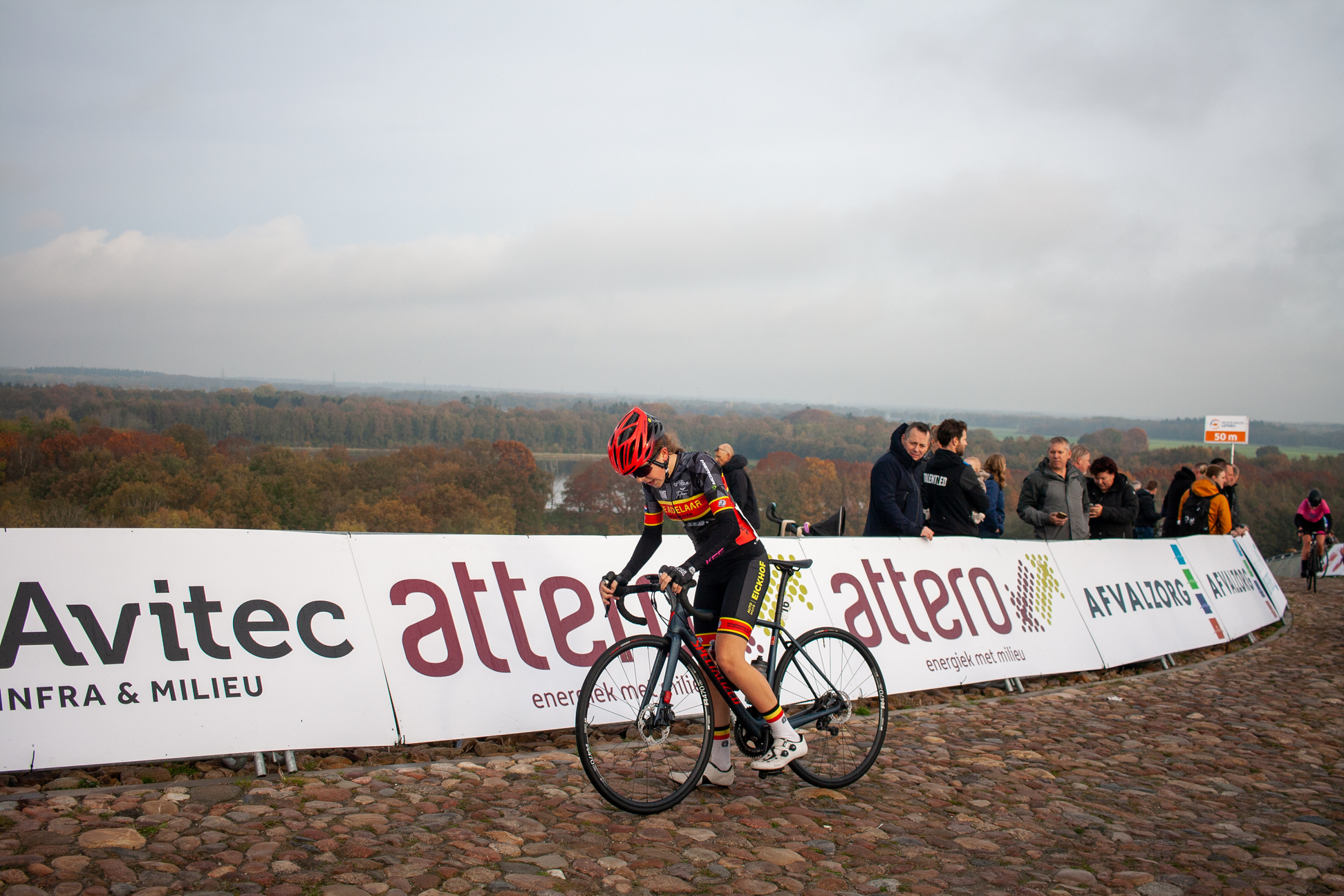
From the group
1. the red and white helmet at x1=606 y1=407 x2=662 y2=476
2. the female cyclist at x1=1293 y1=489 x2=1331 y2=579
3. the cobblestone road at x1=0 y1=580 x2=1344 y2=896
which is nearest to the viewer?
the cobblestone road at x1=0 y1=580 x2=1344 y2=896

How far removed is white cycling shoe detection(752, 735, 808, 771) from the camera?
470cm

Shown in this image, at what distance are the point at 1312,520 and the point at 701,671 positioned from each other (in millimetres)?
19710

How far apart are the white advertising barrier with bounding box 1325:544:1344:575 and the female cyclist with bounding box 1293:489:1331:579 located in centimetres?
806

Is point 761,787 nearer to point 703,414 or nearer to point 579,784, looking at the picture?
point 579,784

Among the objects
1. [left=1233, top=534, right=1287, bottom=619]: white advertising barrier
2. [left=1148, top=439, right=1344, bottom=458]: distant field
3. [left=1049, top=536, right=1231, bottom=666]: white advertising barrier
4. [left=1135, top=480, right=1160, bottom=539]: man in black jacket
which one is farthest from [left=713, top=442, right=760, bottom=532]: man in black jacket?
[left=1148, top=439, right=1344, bottom=458]: distant field

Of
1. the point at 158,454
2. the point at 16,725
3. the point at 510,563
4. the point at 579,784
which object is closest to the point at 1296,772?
the point at 579,784

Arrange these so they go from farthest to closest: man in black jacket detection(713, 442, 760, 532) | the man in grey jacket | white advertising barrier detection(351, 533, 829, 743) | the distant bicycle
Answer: the distant bicycle → the man in grey jacket → man in black jacket detection(713, 442, 760, 532) → white advertising barrier detection(351, 533, 829, 743)

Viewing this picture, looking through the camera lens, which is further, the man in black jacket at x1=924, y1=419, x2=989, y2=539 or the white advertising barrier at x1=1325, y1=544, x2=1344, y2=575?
the white advertising barrier at x1=1325, y1=544, x2=1344, y2=575

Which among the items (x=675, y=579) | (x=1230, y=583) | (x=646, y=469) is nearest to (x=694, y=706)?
(x=675, y=579)

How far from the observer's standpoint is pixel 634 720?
4523 mm

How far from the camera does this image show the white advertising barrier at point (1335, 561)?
25891 mm

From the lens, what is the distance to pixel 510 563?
604 cm

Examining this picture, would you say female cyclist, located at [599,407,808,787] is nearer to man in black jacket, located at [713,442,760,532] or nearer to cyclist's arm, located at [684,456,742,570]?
cyclist's arm, located at [684,456,742,570]

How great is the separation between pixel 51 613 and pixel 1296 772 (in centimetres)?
747
